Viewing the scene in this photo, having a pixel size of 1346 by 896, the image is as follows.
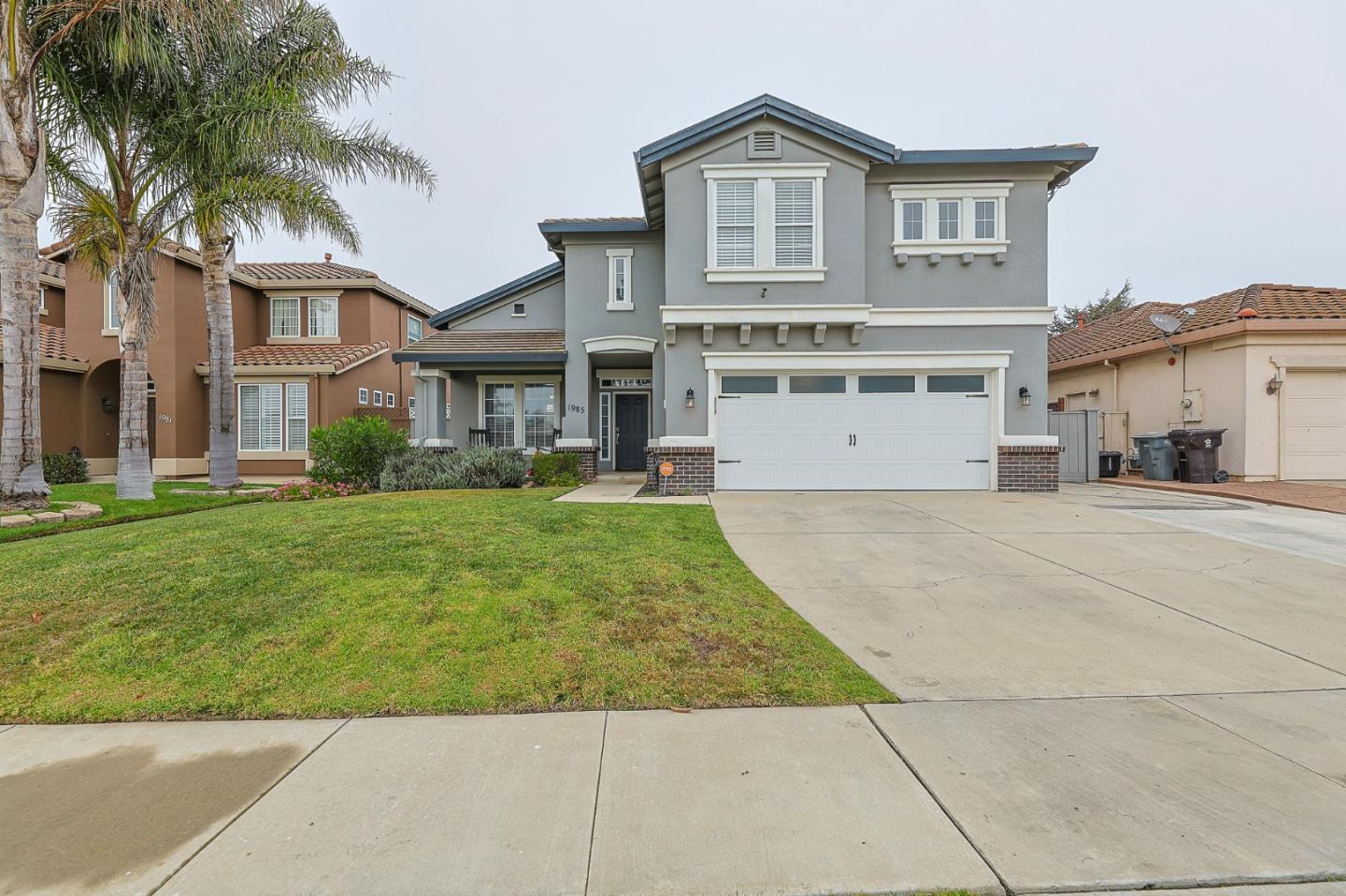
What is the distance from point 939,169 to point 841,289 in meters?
3.05

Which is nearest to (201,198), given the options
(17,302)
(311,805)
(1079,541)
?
(17,302)

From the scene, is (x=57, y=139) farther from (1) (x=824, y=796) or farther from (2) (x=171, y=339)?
(1) (x=824, y=796)

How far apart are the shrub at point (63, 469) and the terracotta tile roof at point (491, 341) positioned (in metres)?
9.21

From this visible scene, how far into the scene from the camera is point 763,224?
11953mm

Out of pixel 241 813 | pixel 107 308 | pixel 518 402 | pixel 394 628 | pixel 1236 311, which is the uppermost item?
pixel 107 308

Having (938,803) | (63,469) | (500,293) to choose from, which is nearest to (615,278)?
(500,293)

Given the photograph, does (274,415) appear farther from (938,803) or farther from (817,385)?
(938,803)

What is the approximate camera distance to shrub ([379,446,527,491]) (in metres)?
12.5

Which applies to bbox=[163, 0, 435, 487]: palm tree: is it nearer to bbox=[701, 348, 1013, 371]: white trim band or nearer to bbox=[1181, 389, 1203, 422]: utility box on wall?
bbox=[701, 348, 1013, 371]: white trim band

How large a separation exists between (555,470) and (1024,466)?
936cm

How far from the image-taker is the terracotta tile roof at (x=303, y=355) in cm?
1833

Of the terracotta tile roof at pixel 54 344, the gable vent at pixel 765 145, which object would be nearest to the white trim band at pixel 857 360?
the gable vent at pixel 765 145

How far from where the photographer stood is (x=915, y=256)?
Result: 12.3 meters

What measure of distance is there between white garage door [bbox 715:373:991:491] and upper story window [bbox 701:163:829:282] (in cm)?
225
